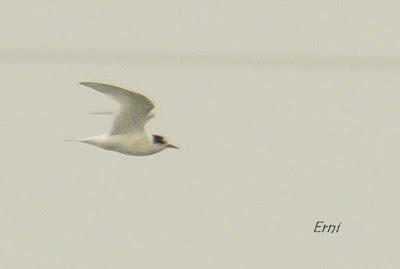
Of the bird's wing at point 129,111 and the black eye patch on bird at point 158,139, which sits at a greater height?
the bird's wing at point 129,111

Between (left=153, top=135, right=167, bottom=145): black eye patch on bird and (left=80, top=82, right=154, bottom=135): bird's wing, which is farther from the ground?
(left=80, top=82, right=154, bottom=135): bird's wing

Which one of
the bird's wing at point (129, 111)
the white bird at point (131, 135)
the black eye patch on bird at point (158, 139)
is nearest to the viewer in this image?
the bird's wing at point (129, 111)

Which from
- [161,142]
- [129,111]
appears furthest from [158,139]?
[129,111]

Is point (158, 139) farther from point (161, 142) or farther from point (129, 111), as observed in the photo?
point (129, 111)

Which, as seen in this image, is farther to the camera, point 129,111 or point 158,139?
point 158,139

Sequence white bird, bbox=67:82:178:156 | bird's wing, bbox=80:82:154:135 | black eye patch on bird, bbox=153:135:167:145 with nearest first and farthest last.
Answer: bird's wing, bbox=80:82:154:135 → white bird, bbox=67:82:178:156 → black eye patch on bird, bbox=153:135:167:145

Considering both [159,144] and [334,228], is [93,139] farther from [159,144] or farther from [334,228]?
[334,228]
